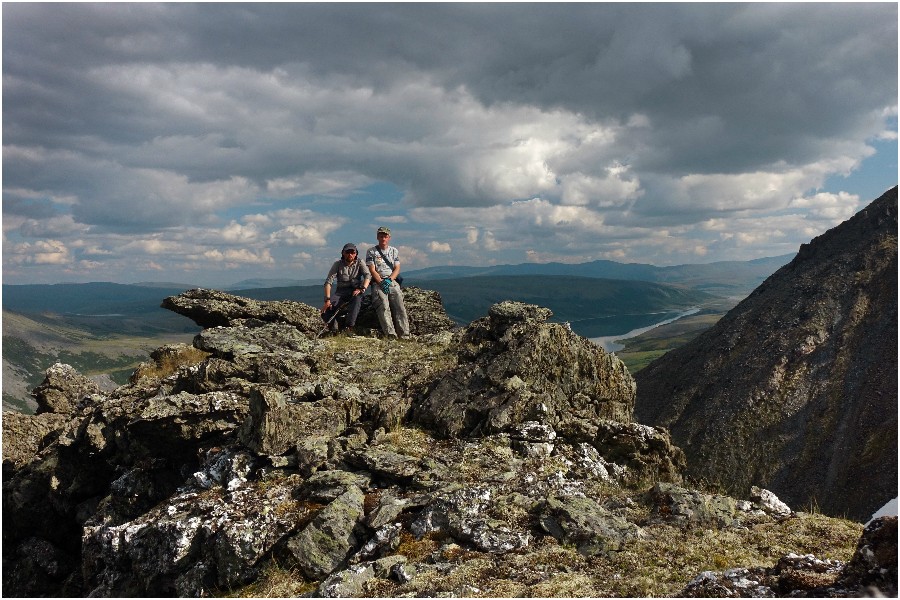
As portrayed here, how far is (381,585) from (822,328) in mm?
168712

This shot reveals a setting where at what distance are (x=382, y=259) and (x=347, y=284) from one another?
8.01 feet

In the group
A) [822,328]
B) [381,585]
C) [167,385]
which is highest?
[167,385]

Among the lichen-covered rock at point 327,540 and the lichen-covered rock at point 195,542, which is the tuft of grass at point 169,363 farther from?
the lichen-covered rock at point 327,540

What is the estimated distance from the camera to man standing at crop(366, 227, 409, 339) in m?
26.3

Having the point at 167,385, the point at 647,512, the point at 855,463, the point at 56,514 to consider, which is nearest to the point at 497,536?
the point at 647,512

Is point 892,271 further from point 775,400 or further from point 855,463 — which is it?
point 855,463

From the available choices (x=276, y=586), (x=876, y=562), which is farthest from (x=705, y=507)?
(x=276, y=586)

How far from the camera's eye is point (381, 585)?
379 inches

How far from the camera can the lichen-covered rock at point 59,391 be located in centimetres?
3186

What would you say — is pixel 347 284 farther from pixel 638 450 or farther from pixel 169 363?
pixel 638 450

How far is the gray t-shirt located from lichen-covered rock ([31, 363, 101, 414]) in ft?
64.1

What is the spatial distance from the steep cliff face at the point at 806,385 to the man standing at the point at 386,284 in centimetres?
9498

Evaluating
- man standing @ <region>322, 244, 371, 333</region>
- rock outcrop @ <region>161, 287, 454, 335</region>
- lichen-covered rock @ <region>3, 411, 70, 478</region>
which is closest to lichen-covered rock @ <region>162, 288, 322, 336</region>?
rock outcrop @ <region>161, 287, 454, 335</region>

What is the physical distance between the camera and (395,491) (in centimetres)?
1302
